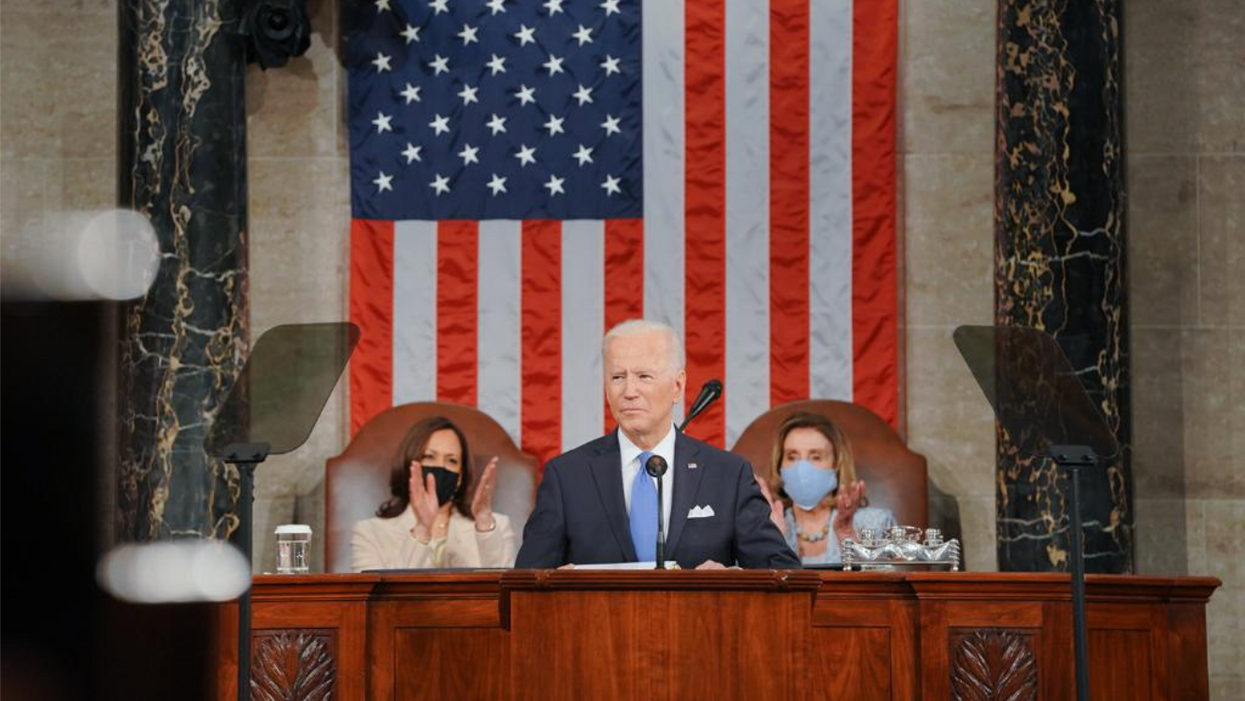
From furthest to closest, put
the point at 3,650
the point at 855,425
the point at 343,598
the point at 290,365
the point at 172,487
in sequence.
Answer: the point at 855,425, the point at 172,487, the point at 290,365, the point at 343,598, the point at 3,650

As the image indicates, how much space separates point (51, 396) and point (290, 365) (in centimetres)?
548

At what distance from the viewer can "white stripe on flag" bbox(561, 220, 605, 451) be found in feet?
28.7

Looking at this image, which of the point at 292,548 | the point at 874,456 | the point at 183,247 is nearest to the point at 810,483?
the point at 874,456

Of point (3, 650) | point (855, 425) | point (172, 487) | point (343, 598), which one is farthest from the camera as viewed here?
point (855, 425)

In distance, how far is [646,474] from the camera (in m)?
5.07

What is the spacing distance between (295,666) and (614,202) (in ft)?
14.6

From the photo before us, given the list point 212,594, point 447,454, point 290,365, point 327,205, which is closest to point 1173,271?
point 447,454

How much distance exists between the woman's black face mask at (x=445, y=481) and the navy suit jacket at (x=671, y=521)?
2863 mm

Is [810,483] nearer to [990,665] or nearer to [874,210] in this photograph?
[874,210]

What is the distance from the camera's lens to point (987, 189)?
29.5ft

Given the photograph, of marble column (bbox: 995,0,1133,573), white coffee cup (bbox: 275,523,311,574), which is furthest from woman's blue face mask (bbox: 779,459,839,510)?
white coffee cup (bbox: 275,523,311,574)

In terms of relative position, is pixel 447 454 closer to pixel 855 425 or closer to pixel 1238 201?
pixel 855 425

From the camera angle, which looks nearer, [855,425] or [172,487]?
[172,487]

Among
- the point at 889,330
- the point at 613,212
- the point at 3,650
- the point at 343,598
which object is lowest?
the point at 343,598
